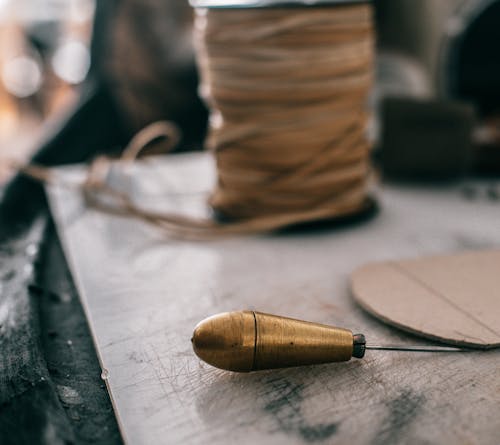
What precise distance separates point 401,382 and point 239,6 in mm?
441

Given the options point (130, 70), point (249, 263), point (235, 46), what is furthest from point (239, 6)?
point (130, 70)

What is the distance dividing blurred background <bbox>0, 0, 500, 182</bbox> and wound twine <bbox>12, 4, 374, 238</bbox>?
141 millimetres

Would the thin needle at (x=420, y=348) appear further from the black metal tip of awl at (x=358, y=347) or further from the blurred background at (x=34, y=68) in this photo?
the blurred background at (x=34, y=68)

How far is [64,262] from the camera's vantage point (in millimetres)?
729

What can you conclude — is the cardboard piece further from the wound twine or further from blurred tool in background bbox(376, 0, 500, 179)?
blurred tool in background bbox(376, 0, 500, 179)

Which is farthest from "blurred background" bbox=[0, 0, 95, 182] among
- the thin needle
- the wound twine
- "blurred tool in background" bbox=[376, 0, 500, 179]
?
the thin needle

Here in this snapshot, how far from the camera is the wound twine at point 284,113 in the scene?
2.23 feet

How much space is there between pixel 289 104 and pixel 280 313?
0.27 metres

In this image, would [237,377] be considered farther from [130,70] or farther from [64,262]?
[130,70]

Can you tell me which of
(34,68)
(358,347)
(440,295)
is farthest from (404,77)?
(34,68)

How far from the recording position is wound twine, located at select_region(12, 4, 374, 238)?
0.68 meters

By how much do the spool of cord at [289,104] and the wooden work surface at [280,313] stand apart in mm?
51

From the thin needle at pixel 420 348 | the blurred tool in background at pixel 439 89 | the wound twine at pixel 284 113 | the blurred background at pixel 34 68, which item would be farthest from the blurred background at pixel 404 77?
the blurred background at pixel 34 68

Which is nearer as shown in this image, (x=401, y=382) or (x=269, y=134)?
(x=401, y=382)
